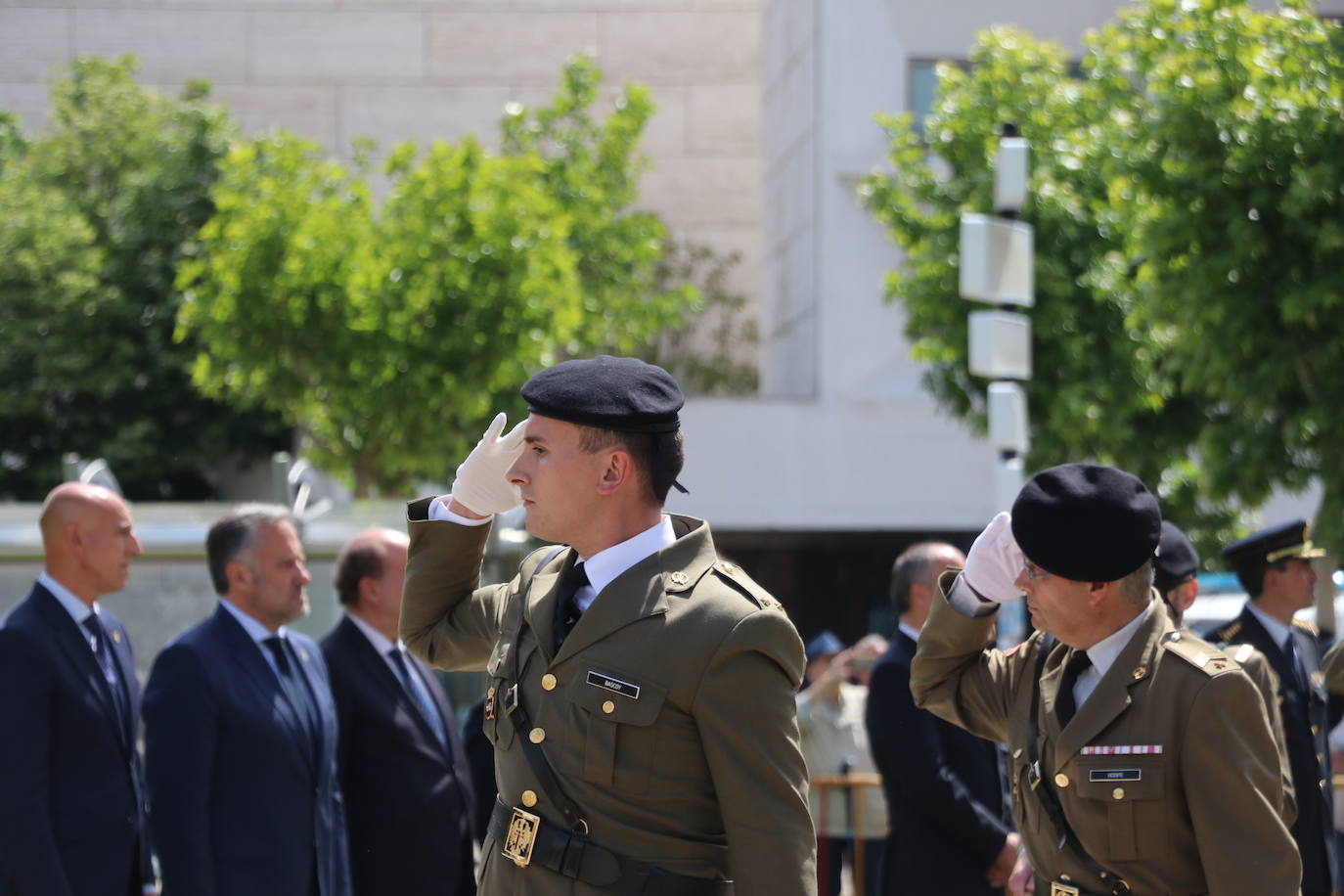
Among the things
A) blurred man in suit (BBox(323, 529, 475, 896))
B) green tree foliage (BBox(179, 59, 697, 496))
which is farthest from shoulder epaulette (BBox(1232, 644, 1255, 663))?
green tree foliage (BBox(179, 59, 697, 496))

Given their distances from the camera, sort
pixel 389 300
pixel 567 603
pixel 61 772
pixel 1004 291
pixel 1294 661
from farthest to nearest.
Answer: pixel 389 300, pixel 1004 291, pixel 1294 661, pixel 61 772, pixel 567 603

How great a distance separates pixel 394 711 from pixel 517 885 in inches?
104

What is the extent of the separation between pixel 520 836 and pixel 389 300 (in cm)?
1224

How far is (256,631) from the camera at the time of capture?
534cm

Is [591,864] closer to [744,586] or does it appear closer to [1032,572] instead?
[744,586]

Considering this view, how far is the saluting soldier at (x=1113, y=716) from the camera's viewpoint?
321 centimetres

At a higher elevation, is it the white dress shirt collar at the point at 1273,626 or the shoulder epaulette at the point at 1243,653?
the shoulder epaulette at the point at 1243,653

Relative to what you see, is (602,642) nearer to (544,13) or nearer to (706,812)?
(706,812)

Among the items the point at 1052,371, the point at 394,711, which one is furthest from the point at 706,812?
the point at 1052,371

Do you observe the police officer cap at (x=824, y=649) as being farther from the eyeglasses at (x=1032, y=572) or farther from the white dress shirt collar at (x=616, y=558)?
the white dress shirt collar at (x=616, y=558)

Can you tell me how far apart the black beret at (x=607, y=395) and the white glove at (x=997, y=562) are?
0.79 metres

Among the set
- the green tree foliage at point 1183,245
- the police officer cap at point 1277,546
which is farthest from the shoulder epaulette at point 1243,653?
the green tree foliage at point 1183,245

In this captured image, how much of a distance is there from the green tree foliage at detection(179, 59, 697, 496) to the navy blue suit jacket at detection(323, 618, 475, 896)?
9.30 metres

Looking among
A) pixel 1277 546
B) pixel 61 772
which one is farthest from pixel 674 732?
pixel 1277 546
